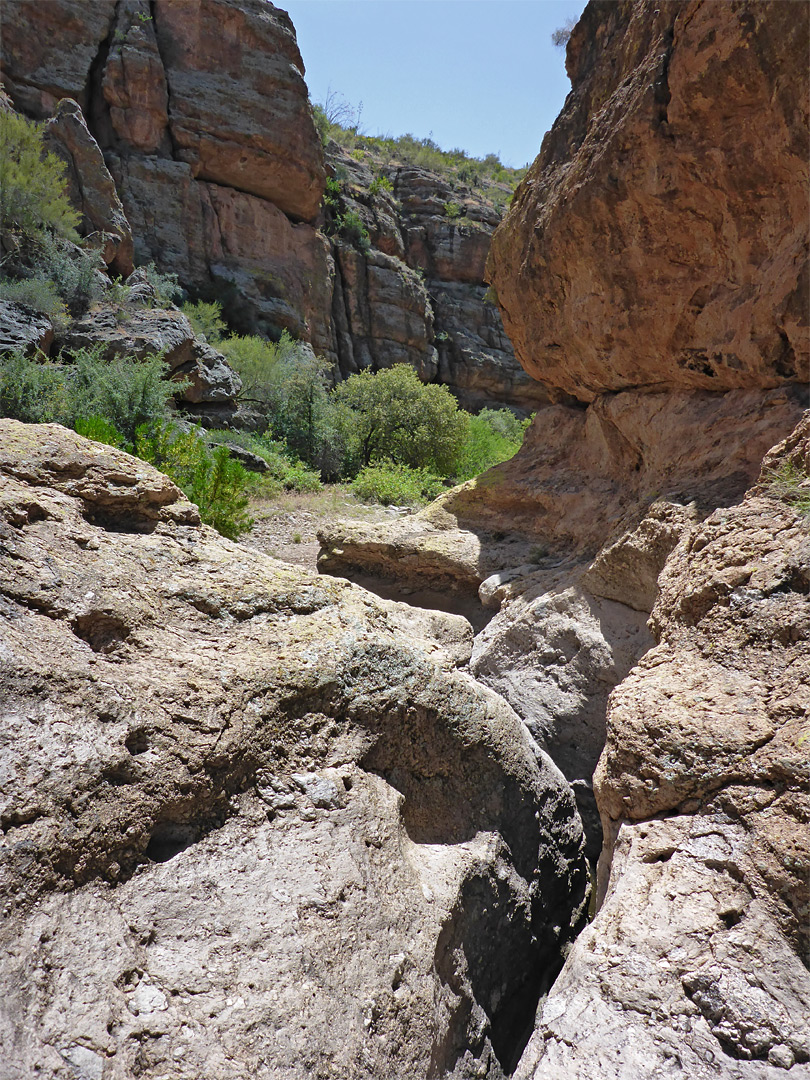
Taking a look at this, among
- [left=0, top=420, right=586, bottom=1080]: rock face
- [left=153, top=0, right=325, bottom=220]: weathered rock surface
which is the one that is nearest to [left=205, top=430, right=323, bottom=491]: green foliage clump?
[left=0, top=420, right=586, bottom=1080]: rock face

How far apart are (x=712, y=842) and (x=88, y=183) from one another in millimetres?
20880

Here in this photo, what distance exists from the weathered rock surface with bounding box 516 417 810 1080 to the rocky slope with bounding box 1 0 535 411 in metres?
19.1

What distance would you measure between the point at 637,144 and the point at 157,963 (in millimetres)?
4624

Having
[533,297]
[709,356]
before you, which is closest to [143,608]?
[709,356]

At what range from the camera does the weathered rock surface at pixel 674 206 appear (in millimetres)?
3029

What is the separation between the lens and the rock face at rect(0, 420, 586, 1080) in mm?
1428

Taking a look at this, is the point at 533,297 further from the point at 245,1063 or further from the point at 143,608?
the point at 245,1063

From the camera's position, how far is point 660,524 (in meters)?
3.43

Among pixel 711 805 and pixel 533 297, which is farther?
pixel 533 297

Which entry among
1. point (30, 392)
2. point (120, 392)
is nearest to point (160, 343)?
point (120, 392)

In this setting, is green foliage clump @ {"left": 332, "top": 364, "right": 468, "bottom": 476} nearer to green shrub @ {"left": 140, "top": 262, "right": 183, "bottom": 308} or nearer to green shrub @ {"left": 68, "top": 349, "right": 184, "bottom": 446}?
green shrub @ {"left": 68, "top": 349, "right": 184, "bottom": 446}

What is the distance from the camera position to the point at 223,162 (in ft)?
70.0

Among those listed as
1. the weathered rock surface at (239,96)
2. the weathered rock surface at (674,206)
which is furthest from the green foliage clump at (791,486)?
the weathered rock surface at (239,96)

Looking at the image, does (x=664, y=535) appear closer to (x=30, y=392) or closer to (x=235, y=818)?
(x=235, y=818)
